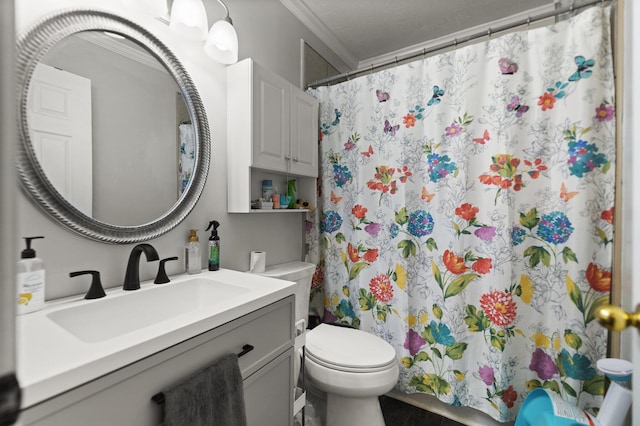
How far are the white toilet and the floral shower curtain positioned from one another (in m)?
0.37

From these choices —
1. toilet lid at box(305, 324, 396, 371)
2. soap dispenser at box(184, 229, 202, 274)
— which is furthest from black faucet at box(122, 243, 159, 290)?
toilet lid at box(305, 324, 396, 371)

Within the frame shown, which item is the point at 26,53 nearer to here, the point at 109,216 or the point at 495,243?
the point at 109,216

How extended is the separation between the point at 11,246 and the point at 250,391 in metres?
0.94

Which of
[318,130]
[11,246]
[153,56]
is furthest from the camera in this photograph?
[318,130]

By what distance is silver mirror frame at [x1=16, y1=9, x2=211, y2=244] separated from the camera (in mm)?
840

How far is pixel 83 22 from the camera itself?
957 millimetres

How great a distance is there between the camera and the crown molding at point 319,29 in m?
1.88

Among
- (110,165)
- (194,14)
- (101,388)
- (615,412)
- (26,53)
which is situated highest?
(194,14)

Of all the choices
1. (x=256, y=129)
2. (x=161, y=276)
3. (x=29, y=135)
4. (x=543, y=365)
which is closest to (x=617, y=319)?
(x=543, y=365)

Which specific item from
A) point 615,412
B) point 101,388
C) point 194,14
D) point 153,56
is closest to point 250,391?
point 101,388

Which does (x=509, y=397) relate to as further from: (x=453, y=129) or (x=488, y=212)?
(x=453, y=129)

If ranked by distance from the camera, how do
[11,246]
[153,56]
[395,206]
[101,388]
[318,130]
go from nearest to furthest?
1. [11,246]
2. [101,388]
3. [153,56]
4. [395,206]
5. [318,130]

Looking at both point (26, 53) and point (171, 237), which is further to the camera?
point (171, 237)

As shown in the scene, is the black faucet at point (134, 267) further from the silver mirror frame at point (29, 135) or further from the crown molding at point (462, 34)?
the crown molding at point (462, 34)
